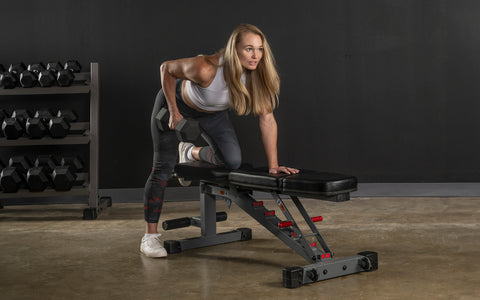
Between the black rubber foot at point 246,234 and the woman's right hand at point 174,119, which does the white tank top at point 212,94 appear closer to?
the woman's right hand at point 174,119

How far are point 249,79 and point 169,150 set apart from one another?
0.54 metres

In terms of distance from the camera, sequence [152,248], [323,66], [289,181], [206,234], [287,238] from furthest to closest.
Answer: [323,66]
[206,234]
[152,248]
[287,238]
[289,181]

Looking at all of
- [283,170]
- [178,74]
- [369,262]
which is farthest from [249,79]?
[369,262]

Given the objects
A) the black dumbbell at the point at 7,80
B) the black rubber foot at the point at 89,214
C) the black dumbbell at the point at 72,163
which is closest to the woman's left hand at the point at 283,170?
the black rubber foot at the point at 89,214

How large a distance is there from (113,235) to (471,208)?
2.40m

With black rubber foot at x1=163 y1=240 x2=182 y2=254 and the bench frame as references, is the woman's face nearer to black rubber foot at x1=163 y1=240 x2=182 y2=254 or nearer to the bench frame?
the bench frame

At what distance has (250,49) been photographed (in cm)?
253

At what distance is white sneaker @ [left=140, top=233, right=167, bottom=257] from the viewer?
109 inches

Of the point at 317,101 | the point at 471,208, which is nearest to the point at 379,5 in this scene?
the point at 317,101

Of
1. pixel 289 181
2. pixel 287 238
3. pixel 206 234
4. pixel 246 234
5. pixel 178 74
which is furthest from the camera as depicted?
pixel 246 234

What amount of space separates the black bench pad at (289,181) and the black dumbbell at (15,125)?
69.9 inches

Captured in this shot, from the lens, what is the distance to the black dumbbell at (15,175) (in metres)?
3.83

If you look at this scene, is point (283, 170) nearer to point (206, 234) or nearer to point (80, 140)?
point (206, 234)

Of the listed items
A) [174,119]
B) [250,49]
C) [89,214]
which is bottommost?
[89,214]
